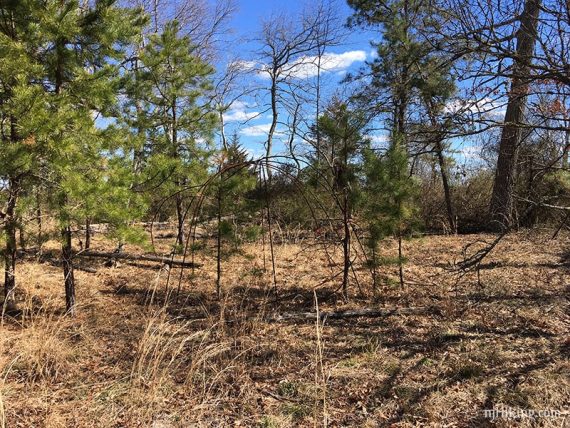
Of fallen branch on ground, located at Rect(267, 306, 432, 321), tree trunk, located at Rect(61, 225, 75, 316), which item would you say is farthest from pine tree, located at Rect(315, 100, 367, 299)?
tree trunk, located at Rect(61, 225, 75, 316)

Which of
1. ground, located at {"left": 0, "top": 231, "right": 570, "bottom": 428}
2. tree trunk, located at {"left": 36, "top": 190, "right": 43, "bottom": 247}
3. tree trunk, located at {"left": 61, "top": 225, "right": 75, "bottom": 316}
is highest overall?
tree trunk, located at {"left": 36, "top": 190, "right": 43, "bottom": 247}

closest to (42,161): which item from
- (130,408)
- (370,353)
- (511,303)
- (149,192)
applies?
(149,192)

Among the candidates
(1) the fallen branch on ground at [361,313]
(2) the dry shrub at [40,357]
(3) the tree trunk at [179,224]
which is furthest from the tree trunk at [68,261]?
(1) the fallen branch on ground at [361,313]

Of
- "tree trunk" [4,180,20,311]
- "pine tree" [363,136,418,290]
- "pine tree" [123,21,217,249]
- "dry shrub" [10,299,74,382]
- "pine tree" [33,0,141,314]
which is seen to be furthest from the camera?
"pine tree" [123,21,217,249]

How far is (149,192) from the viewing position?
6.30m

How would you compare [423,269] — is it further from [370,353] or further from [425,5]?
[425,5]

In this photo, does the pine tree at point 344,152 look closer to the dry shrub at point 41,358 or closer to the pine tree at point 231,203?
the pine tree at point 231,203

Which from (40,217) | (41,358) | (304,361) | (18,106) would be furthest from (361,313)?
(18,106)

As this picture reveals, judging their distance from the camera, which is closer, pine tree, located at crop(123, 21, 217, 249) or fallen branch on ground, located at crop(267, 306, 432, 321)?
fallen branch on ground, located at crop(267, 306, 432, 321)

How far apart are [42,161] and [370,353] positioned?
13.5 ft

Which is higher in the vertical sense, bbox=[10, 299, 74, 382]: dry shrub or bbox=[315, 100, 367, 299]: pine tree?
bbox=[315, 100, 367, 299]: pine tree

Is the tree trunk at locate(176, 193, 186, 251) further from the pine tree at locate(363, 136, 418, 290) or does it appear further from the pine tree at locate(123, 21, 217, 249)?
the pine tree at locate(363, 136, 418, 290)

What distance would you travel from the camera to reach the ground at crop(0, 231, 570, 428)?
10.6ft

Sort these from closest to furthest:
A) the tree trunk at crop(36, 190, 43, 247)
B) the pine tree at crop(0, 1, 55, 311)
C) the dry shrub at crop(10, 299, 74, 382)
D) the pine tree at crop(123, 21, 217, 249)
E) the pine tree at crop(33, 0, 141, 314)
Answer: the dry shrub at crop(10, 299, 74, 382)
the pine tree at crop(0, 1, 55, 311)
the pine tree at crop(33, 0, 141, 314)
the tree trunk at crop(36, 190, 43, 247)
the pine tree at crop(123, 21, 217, 249)
